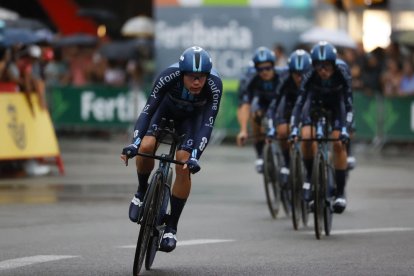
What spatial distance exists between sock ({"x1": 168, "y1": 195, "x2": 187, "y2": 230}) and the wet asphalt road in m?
0.37

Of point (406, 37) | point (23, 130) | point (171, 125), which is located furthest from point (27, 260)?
point (406, 37)

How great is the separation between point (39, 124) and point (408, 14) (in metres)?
9.52

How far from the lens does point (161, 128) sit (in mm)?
11750

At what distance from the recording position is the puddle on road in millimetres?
17984

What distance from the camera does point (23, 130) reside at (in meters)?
21.4

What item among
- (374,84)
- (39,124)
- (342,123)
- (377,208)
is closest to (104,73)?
(374,84)

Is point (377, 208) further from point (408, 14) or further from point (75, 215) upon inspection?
point (408, 14)

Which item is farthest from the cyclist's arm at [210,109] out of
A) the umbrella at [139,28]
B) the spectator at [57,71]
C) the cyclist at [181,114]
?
the umbrella at [139,28]

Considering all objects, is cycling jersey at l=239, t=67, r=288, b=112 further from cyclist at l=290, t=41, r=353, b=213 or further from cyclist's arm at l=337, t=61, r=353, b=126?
cyclist's arm at l=337, t=61, r=353, b=126

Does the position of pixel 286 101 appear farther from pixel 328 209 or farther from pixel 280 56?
pixel 280 56

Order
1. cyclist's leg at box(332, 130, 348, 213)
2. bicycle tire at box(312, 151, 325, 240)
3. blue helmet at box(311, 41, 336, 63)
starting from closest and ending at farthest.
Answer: bicycle tire at box(312, 151, 325, 240)
blue helmet at box(311, 41, 336, 63)
cyclist's leg at box(332, 130, 348, 213)

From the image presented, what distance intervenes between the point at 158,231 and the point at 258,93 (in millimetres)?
6368

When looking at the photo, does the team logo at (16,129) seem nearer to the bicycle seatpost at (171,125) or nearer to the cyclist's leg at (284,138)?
the cyclist's leg at (284,138)

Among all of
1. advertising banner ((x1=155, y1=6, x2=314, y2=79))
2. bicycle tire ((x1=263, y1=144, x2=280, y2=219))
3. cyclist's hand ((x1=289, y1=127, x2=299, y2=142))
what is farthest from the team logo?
advertising banner ((x1=155, y1=6, x2=314, y2=79))
